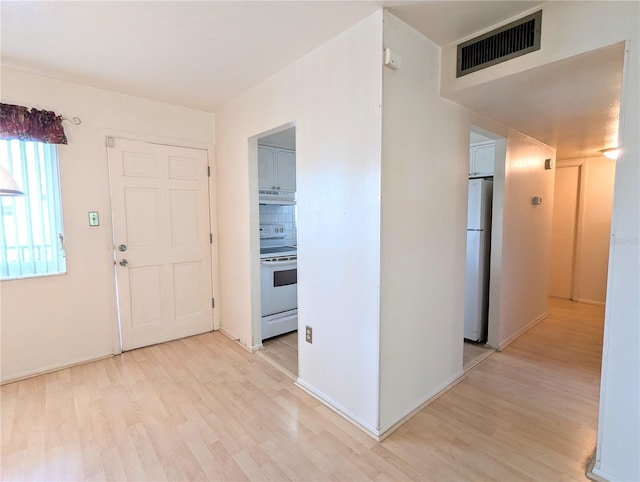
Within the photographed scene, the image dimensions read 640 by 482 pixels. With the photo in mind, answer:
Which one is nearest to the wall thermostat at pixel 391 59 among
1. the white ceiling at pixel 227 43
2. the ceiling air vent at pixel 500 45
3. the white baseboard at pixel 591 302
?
the white ceiling at pixel 227 43

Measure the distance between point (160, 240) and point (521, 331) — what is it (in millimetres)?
3967

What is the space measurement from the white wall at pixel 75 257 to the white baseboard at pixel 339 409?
76.5 inches

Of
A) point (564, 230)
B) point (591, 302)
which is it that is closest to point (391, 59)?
point (564, 230)

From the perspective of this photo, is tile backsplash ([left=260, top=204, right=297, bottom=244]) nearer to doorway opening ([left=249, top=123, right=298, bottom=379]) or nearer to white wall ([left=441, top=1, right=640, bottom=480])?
doorway opening ([left=249, top=123, right=298, bottom=379])

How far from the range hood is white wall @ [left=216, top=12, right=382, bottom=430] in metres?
1.09

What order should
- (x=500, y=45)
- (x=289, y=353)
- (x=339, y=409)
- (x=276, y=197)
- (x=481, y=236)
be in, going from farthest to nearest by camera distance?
(x=276, y=197) < (x=481, y=236) < (x=289, y=353) < (x=339, y=409) < (x=500, y=45)

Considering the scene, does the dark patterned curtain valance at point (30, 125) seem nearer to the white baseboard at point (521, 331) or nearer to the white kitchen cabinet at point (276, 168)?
the white kitchen cabinet at point (276, 168)

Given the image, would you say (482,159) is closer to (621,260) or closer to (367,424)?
(621,260)

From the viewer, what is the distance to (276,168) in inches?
154

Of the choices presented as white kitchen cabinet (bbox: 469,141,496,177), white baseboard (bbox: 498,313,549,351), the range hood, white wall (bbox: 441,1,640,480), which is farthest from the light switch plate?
white baseboard (bbox: 498,313,549,351)

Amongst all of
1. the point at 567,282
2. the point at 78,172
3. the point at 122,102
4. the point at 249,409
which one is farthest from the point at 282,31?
the point at 567,282

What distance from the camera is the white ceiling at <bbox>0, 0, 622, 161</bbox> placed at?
1.68 metres

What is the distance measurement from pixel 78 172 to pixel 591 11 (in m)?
3.65

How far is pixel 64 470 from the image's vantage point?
1.63 metres
